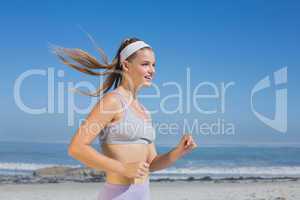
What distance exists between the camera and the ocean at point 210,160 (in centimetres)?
2277

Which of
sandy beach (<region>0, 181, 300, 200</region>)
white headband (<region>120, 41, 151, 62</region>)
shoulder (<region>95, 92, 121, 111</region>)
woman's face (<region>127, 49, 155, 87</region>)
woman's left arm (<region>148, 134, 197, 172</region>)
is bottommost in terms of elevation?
sandy beach (<region>0, 181, 300, 200</region>)

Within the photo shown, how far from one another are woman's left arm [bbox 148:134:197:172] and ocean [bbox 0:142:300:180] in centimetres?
1622

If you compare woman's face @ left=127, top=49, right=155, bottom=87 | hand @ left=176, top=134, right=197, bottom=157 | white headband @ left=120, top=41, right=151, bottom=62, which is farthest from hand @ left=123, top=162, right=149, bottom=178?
white headband @ left=120, top=41, right=151, bottom=62

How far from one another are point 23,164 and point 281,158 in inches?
567

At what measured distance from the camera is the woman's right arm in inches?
82.4

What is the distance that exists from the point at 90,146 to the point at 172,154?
0.45 m

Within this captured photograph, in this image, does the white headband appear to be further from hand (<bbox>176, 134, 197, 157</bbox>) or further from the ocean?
the ocean

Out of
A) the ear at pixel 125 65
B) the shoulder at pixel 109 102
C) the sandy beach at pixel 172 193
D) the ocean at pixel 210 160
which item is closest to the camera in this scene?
the shoulder at pixel 109 102

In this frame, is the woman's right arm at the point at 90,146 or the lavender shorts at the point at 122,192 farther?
the lavender shorts at the point at 122,192

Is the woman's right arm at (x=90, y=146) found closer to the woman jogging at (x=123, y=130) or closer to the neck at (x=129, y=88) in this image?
the woman jogging at (x=123, y=130)

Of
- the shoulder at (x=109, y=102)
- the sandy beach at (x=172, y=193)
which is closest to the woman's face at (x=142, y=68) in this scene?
the shoulder at (x=109, y=102)

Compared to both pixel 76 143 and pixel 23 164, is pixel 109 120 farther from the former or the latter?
pixel 23 164

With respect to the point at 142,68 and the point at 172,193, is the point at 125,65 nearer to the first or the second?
the point at 142,68

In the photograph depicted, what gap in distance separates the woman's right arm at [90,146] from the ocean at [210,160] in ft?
A: 54.4
